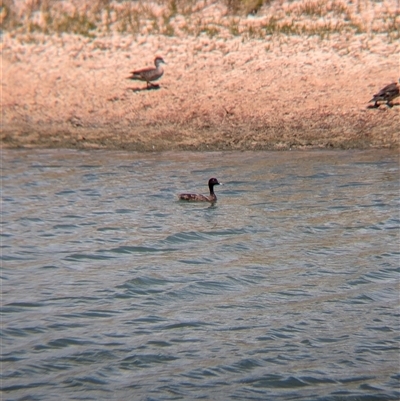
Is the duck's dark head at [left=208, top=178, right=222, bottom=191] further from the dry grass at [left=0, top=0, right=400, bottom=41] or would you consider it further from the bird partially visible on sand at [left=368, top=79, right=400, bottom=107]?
the dry grass at [left=0, top=0, right=400, bottom=41]

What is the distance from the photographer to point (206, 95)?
754 inches

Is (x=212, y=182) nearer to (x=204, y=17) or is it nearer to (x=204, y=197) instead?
(x=204, y=197)

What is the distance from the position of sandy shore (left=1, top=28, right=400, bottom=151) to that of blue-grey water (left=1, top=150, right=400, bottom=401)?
1065 mm

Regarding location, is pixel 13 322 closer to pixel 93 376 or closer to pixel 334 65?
pixel 93 376

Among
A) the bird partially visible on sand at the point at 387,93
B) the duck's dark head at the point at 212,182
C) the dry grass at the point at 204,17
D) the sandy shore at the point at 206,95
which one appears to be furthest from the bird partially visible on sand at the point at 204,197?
the dry grass at the point at 204,17

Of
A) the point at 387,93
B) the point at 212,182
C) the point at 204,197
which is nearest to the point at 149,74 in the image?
the point at 387,93

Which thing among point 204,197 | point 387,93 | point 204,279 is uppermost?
point 387,93

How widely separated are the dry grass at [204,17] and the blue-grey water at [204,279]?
4341 mm

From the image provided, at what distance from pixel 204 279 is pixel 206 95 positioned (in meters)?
8.77

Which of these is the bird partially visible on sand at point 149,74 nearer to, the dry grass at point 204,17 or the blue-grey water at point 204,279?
the dry grass at point 204,17

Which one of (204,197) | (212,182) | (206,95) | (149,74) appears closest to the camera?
(204,197)

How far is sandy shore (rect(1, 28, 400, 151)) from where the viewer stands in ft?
58.4

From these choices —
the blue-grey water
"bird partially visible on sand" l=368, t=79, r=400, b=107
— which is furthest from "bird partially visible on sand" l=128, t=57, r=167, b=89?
"bird partially visible on sand" l=368, t=79, r=400, b=107

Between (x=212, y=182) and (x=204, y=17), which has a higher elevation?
(x=204, y=17)
